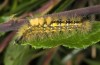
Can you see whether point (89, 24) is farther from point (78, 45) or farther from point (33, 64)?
point (33, 64)

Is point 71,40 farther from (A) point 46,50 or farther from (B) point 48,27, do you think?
(A) point 46,50

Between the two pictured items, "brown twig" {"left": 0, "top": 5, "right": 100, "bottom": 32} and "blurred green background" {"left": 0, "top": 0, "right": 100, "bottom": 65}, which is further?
"blurred green background" {"left": 0, "top": 0, "right": 100, "bottom": 65}

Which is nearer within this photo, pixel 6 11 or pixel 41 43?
pixel 41 43

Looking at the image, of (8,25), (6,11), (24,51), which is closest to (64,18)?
(8,25)

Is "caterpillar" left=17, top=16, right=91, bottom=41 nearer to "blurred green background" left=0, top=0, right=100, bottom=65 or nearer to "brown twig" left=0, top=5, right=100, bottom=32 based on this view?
"brown twig" left=0, top=5, right=100, bottom=32

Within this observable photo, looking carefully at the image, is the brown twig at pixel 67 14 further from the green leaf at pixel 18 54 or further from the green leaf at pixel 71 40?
the green leaf at pixel 18 54

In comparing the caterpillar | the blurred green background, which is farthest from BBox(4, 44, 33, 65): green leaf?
the caterpillar

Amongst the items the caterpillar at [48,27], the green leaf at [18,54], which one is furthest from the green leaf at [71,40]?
the green leaf at [18,54]
